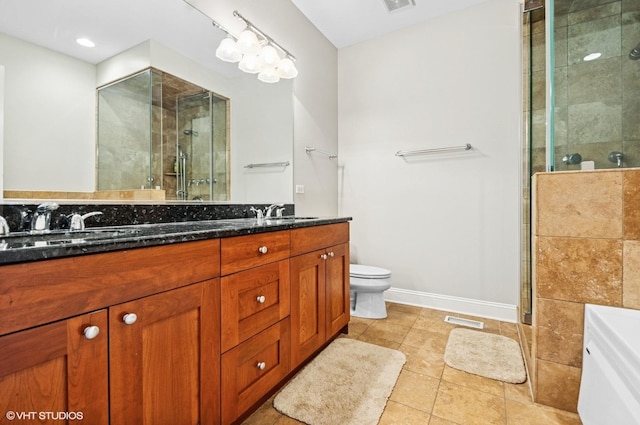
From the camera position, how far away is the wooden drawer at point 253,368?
1.08m

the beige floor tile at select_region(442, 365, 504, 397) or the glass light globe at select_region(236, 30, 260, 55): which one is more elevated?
the glass light globe at select_region(236, 30, 260, 55)

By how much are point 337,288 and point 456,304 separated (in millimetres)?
1248

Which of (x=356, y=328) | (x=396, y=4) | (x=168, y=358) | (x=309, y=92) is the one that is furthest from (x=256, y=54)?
(x=356, y=328)

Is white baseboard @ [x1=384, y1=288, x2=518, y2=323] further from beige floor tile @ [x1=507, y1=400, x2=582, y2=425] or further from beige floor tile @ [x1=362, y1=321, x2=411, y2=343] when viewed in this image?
beige floor tile @ [x1=507, y1=400, x2=582, y2=425]

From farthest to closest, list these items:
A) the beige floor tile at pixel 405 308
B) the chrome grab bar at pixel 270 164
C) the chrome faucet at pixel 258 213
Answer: the beige floor tile at pixel 405 308 < the chrome grab bar at pixel 270 164 < the chrome faucet at pixel 258 213

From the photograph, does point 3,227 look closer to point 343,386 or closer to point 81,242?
point 81,242

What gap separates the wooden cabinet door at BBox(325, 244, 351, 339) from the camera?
175 centimetres

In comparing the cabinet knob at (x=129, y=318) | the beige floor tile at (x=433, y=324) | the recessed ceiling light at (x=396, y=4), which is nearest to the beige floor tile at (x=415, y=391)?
the beige floor tile at (x=433, y=324)

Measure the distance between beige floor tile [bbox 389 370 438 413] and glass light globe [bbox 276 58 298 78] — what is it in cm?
212

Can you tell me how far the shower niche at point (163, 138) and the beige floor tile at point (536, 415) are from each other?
187 centimetres

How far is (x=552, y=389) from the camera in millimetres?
1307

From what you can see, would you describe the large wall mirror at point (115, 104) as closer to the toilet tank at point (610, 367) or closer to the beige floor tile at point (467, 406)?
the beige floor tile at point (467, 406)

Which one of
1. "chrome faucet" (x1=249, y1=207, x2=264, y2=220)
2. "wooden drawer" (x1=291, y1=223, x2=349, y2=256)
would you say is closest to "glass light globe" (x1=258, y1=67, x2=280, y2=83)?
"chrome faucet" (x1=249, y1=207, x2=264, y2=220)

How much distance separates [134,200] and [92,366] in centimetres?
82
